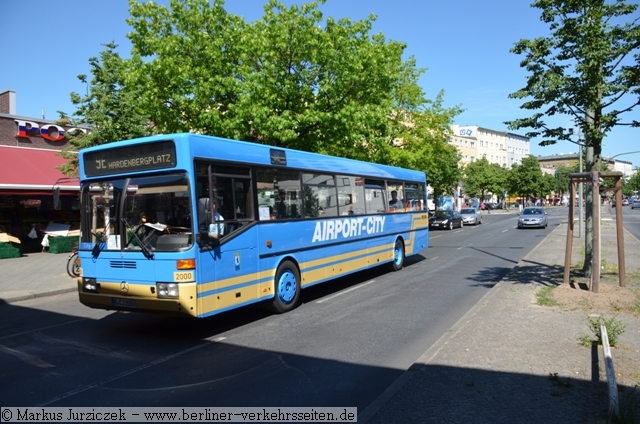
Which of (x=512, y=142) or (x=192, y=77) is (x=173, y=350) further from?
(x=512, y=142)

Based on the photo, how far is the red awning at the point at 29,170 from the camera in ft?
63.2

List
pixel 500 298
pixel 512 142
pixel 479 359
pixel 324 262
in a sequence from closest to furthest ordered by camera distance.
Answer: pixel 479 359
pixel 500 298
pixel 324 262
pixel 512 142

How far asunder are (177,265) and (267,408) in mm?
2866

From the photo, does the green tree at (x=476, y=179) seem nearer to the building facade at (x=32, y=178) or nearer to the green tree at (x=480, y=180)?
the green tree at (x=480, y=180)

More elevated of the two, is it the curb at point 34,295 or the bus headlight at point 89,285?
the bus headlight at point 89,285

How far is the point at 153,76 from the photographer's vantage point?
18.2 metres

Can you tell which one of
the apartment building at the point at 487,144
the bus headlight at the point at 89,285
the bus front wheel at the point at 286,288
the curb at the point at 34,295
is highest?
the apartment building at the point at 487,144

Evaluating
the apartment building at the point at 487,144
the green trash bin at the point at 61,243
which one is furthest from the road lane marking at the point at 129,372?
the apartment building at the point at 487,144

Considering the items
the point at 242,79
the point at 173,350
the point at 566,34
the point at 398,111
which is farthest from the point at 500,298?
the point at 398,111

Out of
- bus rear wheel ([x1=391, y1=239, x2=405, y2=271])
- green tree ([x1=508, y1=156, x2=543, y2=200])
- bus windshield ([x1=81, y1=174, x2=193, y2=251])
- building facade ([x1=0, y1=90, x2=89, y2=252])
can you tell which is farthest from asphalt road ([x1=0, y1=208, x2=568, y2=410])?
green tree ([x1=508, y1=156, x2=543, y2=200])

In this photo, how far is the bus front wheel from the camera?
30.2ft

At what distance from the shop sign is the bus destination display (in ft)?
51.4

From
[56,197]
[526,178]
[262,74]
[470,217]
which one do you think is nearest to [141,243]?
[56,197]

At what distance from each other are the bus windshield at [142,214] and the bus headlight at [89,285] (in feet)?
1.68
